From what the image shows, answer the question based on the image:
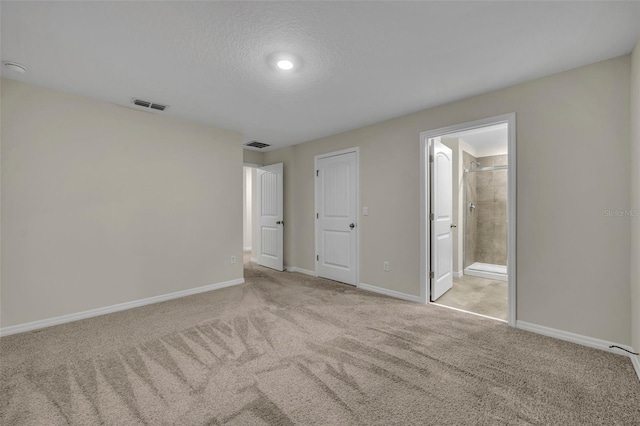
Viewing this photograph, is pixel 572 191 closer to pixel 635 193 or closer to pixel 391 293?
pixel 635 193

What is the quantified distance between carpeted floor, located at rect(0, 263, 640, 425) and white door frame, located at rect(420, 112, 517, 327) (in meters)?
0.41

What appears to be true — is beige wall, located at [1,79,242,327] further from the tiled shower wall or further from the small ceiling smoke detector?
the tiled shower wall

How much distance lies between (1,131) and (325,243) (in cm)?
386

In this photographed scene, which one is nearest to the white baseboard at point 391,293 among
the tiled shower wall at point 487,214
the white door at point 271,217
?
the white door at point 271,217

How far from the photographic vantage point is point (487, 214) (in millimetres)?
5477

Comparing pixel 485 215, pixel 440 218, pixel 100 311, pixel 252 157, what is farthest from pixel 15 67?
pixel 485 215

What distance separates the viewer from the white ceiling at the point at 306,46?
164 centimetres

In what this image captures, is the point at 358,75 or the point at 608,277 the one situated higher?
the point at 358,75

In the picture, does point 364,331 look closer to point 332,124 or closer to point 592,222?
point 592,222

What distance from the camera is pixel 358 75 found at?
240 centimetres

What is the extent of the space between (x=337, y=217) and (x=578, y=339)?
2980mm

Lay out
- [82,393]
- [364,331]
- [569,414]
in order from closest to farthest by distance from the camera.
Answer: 1. [569,414]
2. [82,393]
3. [364,331]

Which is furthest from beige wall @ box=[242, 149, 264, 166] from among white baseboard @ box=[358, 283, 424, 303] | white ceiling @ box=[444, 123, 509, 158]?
white ceiling @ box=[444, 123, 509, 158]

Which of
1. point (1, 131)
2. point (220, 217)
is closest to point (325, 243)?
point (220, 217)
